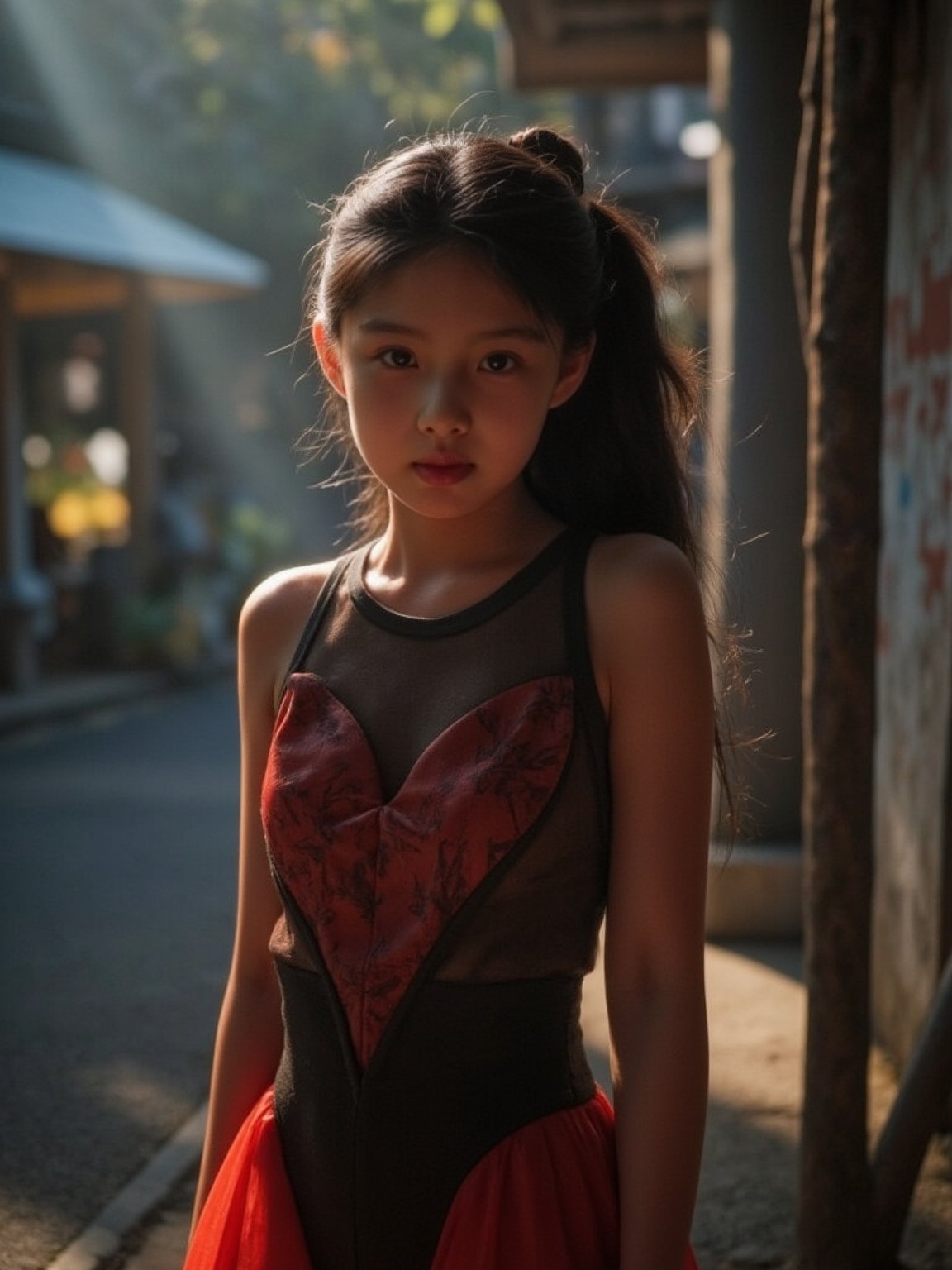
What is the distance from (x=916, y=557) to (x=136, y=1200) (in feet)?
7.66

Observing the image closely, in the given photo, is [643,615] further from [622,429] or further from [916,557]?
[916,557]

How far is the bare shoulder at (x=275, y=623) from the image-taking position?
72.5 inches

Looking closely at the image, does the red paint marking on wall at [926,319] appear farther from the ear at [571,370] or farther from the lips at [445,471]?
the lips at [445,471]

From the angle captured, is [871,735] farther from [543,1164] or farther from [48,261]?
[48,261]

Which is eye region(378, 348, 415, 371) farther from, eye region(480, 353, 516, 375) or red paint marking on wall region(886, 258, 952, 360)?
red paint marking on wall region(886, 258, 952, 360)

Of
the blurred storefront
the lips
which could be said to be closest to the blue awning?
the blurred storefront

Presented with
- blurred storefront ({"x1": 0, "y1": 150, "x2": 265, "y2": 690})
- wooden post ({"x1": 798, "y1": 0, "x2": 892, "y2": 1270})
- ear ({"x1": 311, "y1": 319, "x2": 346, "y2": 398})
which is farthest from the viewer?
blurred storefront ({"x1": 0, "y1": 150, "x2": 265, "y2": 690})

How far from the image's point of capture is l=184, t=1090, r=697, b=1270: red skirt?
1.59m

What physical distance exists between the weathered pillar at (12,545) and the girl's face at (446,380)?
1104 cm

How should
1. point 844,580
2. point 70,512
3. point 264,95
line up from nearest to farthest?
point 844,580
point 70,512
point 264,95

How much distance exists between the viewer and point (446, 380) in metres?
1.65

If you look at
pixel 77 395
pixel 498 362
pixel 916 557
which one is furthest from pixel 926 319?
pixel 77 395

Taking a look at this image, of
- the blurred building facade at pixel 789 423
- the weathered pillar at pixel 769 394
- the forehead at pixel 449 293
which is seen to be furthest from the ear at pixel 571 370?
the weathered pillar at pixel 769 394

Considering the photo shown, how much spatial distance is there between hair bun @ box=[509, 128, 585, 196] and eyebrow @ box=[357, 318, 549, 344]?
0.24 metres
